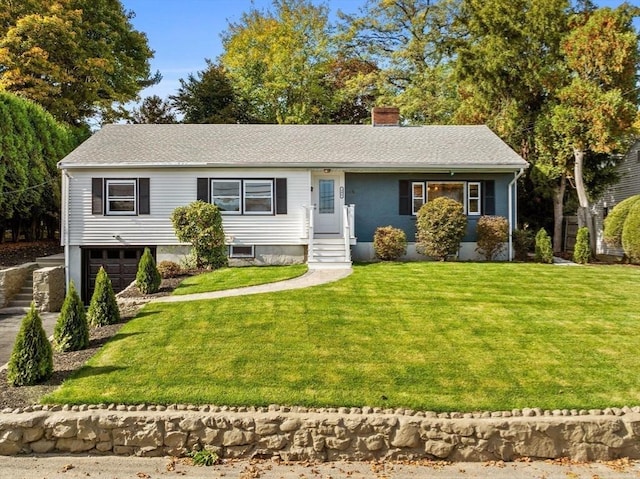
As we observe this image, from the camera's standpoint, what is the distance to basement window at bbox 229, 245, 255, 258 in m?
16.1

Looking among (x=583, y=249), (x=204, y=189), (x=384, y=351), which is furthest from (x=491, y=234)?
(x=384, y=351)

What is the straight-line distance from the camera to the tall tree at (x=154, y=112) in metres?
32.3

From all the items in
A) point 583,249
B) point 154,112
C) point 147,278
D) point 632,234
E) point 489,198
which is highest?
point 154,112

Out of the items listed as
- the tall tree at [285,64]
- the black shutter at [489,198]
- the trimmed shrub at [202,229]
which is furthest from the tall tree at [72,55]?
the black shutter at [489,198]

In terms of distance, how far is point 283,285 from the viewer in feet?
40.3

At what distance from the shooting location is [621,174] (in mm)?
22172

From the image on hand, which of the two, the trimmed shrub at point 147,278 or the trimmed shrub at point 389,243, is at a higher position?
the trimmed shrub at point 389,243

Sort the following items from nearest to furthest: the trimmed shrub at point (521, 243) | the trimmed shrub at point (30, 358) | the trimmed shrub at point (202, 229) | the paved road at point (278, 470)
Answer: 1. the paved road at point (278, 470)
2. the trimmed shrub at point (30, 358)
3. the trimmed shrub at point (202, 229)
4. the trimmed shrub at point (521, 243)

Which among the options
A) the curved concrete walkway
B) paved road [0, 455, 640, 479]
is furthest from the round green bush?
paved road [0, 455, 640, 479]

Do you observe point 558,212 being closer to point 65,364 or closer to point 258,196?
point 258,196

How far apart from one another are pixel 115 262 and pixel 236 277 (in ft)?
17.3

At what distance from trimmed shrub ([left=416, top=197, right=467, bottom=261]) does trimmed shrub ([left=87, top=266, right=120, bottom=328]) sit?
9.44m

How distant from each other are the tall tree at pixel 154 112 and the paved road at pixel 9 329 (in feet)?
68.0

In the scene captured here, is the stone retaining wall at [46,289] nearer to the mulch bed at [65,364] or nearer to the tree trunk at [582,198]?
the mulch bed at [65,364]
